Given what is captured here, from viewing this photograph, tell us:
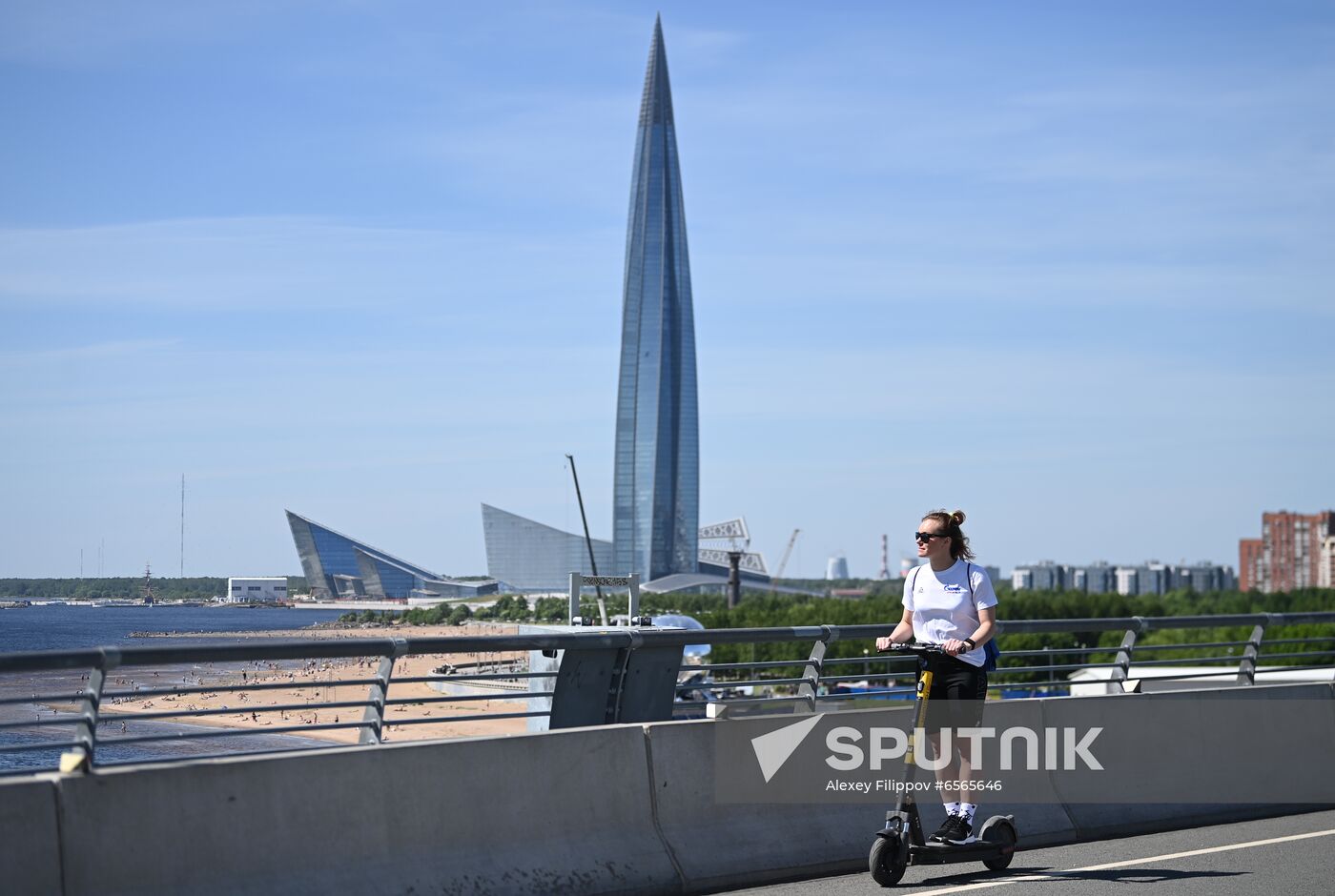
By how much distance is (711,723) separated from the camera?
10219 mm

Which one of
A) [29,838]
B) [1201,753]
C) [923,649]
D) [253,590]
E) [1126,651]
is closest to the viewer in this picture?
[29,838]

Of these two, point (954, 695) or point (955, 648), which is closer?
point (955, 648)

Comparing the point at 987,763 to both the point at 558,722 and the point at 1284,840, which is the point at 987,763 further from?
the point at 558,722

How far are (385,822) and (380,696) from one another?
0.77m

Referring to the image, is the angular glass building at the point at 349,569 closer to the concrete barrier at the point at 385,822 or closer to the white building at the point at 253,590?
the white building at the point at 253,590

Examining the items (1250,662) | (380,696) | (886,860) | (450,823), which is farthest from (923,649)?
(1250,662)

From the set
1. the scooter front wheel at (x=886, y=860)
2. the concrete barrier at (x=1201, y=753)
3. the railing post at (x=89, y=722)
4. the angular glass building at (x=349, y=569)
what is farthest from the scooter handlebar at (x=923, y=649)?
the angular glass building at (x=349, y=569)

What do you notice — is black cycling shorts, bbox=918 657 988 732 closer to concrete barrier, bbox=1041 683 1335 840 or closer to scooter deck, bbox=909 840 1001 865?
scooter deck, bbox=909 840 1001 865

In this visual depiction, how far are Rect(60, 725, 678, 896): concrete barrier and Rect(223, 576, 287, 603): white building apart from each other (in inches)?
2186

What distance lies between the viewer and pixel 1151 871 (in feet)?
33.0

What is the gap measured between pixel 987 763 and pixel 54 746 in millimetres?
6942

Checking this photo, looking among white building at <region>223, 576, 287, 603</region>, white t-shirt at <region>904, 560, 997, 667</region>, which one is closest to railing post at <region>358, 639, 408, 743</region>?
white t-shirt at <region>904, 560, 997, 667</region>

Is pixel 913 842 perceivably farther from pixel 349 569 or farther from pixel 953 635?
pixel 349 569

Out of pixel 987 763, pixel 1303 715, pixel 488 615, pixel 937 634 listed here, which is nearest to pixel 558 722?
pixel 937 634
